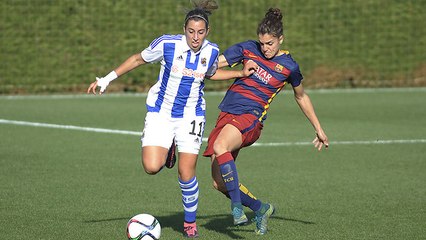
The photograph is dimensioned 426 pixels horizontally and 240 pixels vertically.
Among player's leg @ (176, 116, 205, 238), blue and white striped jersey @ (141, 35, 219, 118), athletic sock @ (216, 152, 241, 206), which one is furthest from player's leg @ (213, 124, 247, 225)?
blue and white striped jersey @ (141, 35, 219, 118)

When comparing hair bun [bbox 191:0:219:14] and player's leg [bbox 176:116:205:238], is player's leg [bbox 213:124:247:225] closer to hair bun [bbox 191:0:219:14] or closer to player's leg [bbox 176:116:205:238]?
player's leg [bbox 176:116:205:238]

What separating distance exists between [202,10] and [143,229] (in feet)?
6.47

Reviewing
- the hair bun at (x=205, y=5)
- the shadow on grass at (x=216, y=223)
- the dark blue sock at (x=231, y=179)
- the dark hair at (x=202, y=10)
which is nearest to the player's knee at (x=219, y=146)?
the dark blue sock at (x=231, y=179)

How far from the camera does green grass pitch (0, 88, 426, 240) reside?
8.58 metres

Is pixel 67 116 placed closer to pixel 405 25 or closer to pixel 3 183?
pixel 3 183

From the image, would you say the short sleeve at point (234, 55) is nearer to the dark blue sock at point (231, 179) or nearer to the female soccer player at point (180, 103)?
the female soccer player at point (180, 103)

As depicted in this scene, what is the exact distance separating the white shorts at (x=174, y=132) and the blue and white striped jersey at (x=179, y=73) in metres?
0.06

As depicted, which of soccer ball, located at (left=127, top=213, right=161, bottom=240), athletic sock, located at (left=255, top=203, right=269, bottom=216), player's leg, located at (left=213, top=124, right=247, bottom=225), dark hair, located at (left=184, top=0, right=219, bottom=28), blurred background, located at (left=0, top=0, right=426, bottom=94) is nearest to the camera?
soccer ball, located at (left=127, top=213, right=161, bottom=240)

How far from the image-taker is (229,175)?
8156 mm

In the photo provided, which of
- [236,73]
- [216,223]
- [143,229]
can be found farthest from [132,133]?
[143,229]

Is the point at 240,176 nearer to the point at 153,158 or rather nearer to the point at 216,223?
the point at 216,223

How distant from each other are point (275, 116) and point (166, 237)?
9875 mm

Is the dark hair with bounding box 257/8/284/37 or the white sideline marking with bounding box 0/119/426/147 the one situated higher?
the dark hair with bounding box 257/8/284/37

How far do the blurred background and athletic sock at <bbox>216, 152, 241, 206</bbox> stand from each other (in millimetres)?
14416
